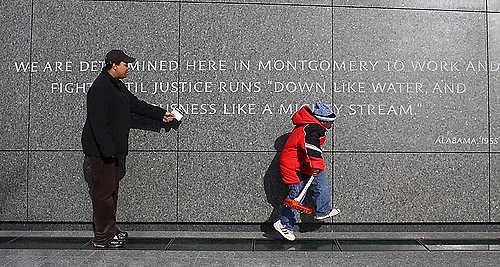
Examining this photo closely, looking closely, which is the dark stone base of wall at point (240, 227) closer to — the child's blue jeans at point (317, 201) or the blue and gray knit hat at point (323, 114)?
the child's blue jeans at point (317, 201)

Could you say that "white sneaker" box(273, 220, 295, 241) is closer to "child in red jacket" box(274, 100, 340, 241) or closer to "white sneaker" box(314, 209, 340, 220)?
"child in red jacket" box(274, 100, 340, 241)

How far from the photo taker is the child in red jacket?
5.05m

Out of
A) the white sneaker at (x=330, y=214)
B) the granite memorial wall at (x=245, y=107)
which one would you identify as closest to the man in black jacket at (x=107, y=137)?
the granite memorial wall at (x=245, y=107)

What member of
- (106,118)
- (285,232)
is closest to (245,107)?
(285,232)

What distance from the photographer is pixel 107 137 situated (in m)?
4.92

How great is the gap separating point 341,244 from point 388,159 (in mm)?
1310

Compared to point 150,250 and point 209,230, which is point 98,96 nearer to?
point 150,250

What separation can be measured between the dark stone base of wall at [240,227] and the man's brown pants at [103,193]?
73cm

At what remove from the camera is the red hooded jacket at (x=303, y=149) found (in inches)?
199

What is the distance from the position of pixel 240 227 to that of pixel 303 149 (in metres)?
1.48

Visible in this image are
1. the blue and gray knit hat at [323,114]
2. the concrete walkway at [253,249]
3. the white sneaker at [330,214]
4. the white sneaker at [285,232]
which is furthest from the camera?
the white sneaker at [330,214]

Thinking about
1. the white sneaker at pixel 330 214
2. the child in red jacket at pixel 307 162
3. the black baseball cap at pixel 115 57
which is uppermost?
the black baseball cap at pixel 115 57

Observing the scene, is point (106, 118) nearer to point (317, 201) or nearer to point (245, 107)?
point (245, 107)

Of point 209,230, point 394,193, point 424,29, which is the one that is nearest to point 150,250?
point 209,230
